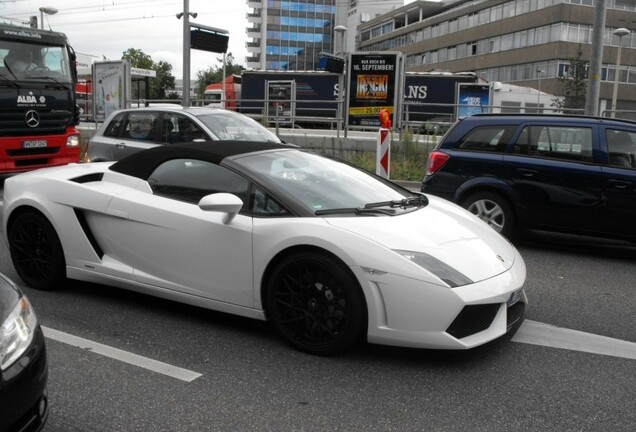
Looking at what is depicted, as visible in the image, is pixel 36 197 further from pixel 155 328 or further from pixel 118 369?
pixel 118 369

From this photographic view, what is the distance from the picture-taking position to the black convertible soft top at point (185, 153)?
14.4 feet

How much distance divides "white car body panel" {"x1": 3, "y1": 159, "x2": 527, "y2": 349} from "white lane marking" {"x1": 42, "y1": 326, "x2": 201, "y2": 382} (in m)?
0.58

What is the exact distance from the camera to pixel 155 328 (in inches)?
167

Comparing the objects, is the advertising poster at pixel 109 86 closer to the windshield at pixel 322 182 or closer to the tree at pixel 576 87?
the windshield at pixel 322 182

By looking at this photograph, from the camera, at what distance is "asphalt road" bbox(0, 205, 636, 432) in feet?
9.86

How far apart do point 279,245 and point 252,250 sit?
21cm

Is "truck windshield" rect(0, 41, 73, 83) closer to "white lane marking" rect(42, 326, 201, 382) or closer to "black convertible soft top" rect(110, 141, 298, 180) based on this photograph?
"black convertible soft top" rect(110, 141, 298, 180)

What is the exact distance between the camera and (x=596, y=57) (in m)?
11.5

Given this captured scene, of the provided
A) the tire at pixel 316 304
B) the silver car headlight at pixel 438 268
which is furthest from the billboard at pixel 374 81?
the silver car headlight at pixel 438 268

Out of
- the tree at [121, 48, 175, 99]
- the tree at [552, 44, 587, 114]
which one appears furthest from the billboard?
the tree at [121, 48, 175, 99]

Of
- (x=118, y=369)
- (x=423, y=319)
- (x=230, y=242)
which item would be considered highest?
(x=230, y=242)

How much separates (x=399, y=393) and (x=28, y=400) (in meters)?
1.82

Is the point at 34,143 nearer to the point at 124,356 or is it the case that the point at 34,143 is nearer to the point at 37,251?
the point at 37,251

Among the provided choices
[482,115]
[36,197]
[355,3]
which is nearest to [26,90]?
[36,197]
